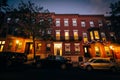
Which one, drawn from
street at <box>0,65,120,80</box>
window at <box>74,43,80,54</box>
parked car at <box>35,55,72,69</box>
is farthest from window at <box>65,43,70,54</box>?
street at <box>0,65,120,80</box>

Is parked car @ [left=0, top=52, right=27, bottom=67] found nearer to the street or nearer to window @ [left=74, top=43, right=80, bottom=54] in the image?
the street

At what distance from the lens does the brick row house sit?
2631 cm

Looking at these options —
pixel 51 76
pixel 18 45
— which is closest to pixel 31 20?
pixel 18 45

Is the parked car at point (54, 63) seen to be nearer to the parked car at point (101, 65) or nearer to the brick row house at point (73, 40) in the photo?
the parked car at point (101, 65)

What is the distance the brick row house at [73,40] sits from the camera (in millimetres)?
26312

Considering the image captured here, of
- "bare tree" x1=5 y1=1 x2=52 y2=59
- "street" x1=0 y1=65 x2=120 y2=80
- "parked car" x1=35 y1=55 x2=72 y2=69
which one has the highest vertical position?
"bare tree" x1=5 y1=1 x2=52 y2=59

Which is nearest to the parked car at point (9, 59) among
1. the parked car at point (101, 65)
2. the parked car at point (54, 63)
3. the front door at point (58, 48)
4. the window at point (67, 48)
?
the parked car at point (54, 63)

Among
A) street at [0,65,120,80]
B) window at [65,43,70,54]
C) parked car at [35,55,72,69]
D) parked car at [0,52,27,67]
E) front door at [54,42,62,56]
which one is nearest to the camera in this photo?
street at [0,65,120,80]

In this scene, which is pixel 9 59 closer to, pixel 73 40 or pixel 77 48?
pixel 73 40

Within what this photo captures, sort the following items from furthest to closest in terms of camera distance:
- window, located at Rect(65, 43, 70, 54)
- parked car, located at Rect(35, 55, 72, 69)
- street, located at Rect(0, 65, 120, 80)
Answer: window, located at Rect(65, 43, 70, 54), parked car, located at Rect(35, 55, 72, 69), street, located at Rect(0, 65, 120, 80)

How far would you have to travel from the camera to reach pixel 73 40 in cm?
2764

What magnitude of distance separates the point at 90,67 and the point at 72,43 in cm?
1490

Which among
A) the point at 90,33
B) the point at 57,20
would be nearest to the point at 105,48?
the point at 90,33

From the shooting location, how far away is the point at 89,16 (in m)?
30.7
